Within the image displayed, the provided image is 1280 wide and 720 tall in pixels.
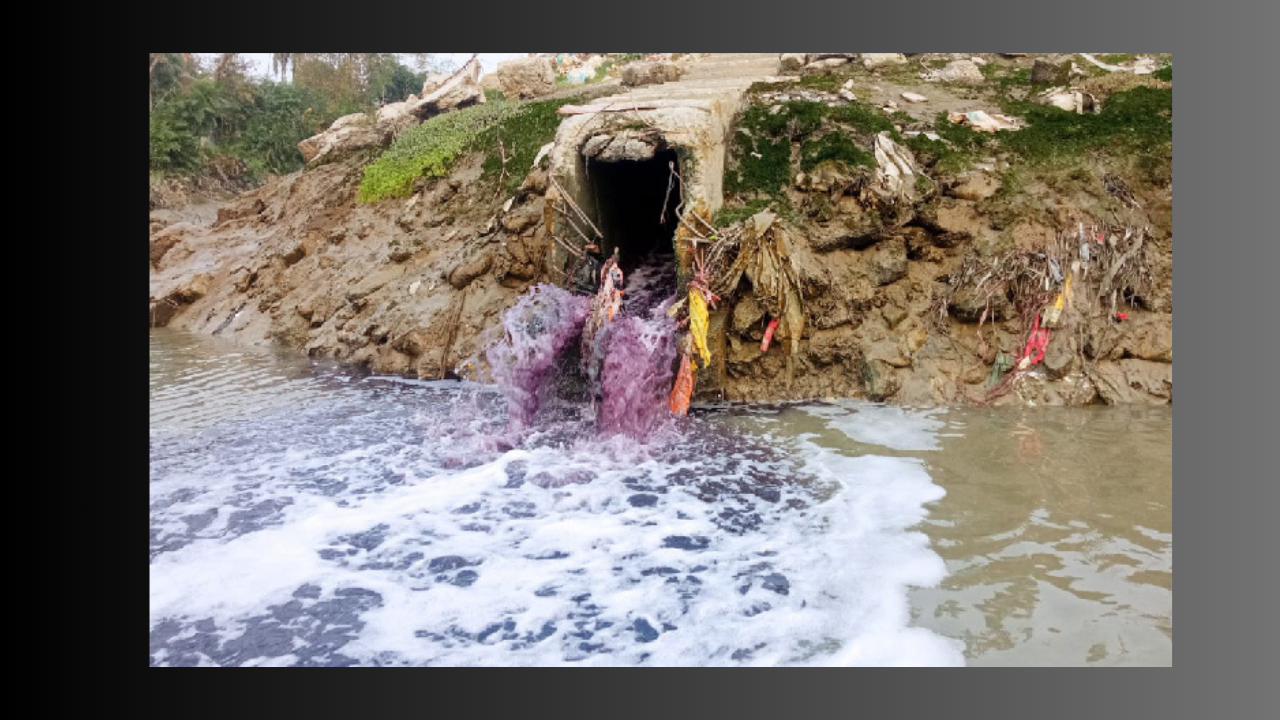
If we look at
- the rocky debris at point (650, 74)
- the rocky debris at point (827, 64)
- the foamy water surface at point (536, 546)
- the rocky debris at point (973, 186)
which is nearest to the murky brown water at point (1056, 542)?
the foamy water surface at point (536, 546)

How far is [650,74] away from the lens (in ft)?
32.9

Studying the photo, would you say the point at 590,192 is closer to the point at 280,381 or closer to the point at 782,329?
the point at 782,329

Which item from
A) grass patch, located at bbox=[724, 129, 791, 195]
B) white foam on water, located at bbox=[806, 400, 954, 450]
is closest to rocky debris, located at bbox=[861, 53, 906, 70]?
grass patch, located at bbox=[724, 129, 791, 195]

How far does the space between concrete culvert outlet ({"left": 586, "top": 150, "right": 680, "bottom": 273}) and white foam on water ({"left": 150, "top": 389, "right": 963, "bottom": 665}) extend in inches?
101

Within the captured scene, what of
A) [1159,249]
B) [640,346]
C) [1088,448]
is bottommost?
[1088,448]

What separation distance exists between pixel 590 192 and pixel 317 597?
14.2ft

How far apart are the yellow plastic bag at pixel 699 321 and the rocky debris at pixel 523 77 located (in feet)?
20.6

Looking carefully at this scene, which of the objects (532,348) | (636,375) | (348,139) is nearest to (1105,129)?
(636,375)

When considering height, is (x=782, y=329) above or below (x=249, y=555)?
above

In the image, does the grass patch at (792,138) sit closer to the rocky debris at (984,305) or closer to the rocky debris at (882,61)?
the rocky debris at (984,305)

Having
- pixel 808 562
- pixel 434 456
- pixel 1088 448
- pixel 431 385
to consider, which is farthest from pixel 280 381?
pixel 1088 448

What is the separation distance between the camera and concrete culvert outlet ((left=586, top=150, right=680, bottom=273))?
7.35 meters

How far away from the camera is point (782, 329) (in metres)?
6.55

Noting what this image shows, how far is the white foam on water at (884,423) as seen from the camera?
5578 mm
